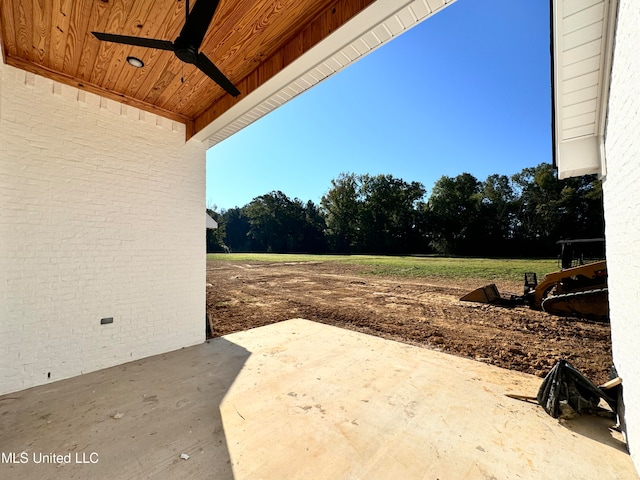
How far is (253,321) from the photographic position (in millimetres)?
5168

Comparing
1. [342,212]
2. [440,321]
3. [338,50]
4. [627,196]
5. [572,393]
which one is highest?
[342,212]

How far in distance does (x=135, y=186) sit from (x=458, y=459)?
4155 millimetres

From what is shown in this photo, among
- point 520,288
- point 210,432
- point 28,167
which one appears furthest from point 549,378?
point 520,288

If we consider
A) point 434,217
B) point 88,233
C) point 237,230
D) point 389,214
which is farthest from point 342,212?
point 88,233

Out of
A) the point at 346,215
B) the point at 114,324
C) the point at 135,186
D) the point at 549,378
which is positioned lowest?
the point at 549,378

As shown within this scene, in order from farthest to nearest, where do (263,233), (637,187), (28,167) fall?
(263,233)
(28,167)
(637,187)

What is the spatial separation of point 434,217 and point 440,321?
97.1 feet

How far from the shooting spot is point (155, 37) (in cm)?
211

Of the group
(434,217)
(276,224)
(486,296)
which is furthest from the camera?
(276,224)

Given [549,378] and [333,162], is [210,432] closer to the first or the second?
[549,378]

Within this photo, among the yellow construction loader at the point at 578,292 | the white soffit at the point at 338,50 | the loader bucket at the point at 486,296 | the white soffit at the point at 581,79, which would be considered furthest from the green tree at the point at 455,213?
the white soffit at the point at 338,50

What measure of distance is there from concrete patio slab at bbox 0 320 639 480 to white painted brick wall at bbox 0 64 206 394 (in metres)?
0.40

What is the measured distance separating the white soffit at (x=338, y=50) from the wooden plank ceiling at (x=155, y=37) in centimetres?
6

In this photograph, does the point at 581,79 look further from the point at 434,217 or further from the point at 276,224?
the point at 276,224
